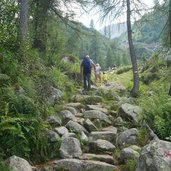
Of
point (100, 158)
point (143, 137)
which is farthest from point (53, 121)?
point (143, 137)

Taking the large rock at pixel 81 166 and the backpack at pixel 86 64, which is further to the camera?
the backpack at pixel 86 64

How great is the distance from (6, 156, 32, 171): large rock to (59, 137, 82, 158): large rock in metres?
1.30

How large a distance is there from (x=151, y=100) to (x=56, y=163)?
3.63 metres

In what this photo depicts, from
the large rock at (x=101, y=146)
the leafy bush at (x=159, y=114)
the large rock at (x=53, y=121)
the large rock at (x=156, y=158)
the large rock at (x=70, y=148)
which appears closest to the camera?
the large rock at (x=156, y=158)

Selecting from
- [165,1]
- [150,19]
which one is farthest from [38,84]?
[150,19]

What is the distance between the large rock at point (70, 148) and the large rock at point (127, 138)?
4.28 ft

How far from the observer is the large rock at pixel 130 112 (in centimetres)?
1114

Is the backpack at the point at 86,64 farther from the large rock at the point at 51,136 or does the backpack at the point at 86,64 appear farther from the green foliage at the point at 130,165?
the green foliage at the point at 130,165

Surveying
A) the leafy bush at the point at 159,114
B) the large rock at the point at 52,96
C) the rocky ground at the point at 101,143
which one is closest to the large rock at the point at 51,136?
the rocky ground at the point at 101,143

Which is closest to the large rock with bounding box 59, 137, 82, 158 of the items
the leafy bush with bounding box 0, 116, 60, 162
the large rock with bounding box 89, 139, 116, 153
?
the leafy bush with bounding box 0, 116, 60, 162

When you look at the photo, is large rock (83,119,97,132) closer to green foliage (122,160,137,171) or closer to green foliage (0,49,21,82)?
green foliage (0,49,21,82)

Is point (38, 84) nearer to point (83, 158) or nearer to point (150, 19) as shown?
point (83, 158)

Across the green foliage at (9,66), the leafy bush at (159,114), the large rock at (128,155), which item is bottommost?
the large rock at (128,155)

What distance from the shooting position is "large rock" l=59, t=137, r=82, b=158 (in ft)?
27.1
